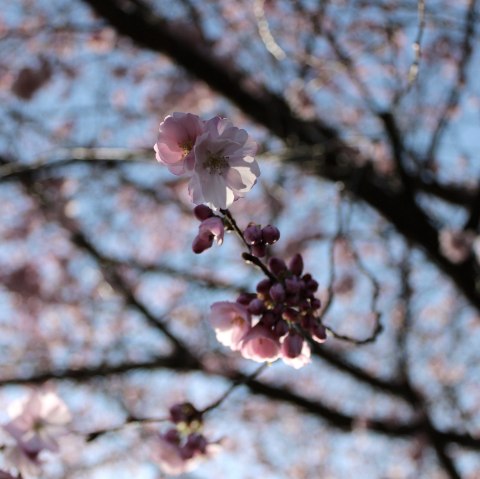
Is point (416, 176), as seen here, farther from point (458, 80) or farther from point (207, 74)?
point (207, 74)

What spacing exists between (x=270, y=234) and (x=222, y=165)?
0.75 feet

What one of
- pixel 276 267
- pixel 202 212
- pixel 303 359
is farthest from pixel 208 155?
pixel 303 359

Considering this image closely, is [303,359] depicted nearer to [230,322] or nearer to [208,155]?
[230,322]

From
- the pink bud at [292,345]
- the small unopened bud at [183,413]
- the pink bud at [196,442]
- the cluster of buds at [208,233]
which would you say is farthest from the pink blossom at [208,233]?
the pink bud at [196,442]

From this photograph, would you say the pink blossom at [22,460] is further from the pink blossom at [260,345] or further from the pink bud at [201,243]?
the pink bud at [201,243]

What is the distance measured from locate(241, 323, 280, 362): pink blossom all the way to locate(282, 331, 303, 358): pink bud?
0.07ft

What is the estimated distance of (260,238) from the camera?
1622mm

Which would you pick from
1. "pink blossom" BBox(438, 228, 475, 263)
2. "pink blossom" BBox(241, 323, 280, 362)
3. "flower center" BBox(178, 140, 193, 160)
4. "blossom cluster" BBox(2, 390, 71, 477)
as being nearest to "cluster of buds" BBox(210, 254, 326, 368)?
"pink blossom" BBox(241, 323, 280, 362)

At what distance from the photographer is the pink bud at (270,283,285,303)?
1.65 metres

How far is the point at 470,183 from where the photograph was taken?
602cm

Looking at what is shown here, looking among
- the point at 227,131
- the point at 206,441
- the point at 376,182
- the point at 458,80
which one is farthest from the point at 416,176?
the point at 227,131

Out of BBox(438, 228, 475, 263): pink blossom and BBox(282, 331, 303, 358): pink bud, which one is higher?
BBox(282, 331, 303, 358): pink bud

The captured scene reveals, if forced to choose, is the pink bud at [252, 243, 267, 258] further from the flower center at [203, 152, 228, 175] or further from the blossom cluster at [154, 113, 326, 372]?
the flower center at [203, 152, 228, 175]

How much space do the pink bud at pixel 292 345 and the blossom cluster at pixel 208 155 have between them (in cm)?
42
